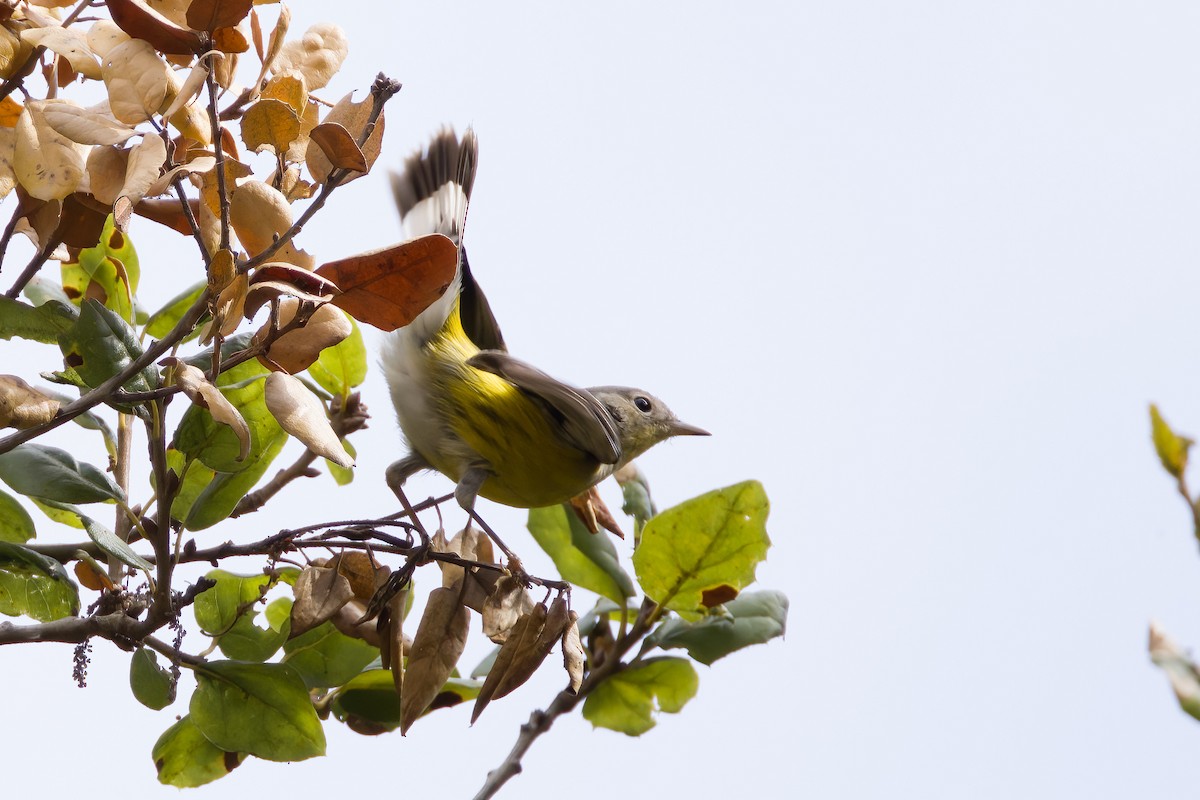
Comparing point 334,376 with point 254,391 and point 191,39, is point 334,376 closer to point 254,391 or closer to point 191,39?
point 254,391

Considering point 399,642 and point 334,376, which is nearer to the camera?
point 399,642

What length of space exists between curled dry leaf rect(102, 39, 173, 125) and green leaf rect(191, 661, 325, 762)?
84 centimetres

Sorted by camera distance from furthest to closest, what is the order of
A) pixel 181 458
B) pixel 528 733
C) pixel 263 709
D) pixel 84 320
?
pixel 528 733 < pixel 181 458 < pixel 263 709 < pixel 84 320

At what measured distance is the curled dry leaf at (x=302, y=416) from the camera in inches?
44.9

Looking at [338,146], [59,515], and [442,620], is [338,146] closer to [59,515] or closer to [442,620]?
[442,620]

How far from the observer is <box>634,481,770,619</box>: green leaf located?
2012 mm

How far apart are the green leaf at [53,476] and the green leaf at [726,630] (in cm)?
105

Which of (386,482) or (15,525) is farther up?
(386,482)

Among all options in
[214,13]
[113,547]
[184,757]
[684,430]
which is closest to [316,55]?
[214,13]

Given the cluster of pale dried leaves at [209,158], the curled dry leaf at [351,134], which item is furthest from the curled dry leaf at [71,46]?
the curled dry leaf at [351,134]

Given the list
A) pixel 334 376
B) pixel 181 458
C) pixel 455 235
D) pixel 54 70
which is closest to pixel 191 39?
pixel 54 70

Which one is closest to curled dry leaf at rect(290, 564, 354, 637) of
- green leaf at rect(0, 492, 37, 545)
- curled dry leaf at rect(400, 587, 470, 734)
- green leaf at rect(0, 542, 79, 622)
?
curled dry leaf at rect(400, 587, 470, 734)

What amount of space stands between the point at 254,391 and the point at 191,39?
62 cm

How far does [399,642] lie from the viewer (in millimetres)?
1788
